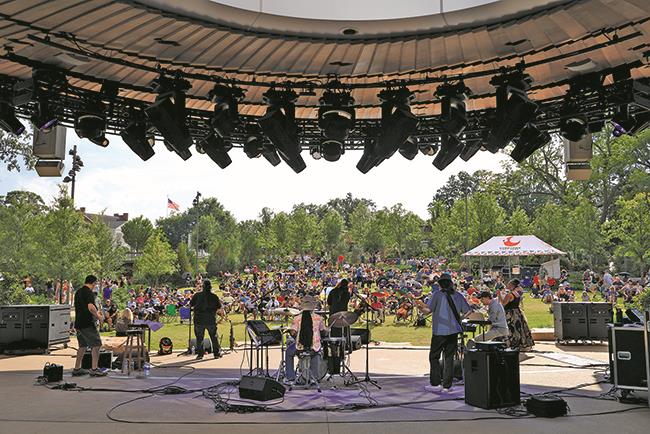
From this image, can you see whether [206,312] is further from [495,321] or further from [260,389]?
[495,321]

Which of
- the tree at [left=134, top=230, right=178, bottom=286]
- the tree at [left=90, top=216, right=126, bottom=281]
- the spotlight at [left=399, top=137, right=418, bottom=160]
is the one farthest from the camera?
the tree at [left=134, top=230, right=178, bottom=286]

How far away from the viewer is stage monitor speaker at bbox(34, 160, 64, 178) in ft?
31.7

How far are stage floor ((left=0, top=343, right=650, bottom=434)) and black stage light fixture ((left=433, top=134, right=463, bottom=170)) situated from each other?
3.97 meters

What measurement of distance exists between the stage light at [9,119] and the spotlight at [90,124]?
86cm

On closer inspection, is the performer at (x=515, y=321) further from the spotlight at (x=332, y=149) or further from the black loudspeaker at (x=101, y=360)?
the black loudspeaker at (x=101, y=360)

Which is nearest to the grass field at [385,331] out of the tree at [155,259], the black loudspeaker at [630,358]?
the black loudspeaker at [630,358]

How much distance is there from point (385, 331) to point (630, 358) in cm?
1021

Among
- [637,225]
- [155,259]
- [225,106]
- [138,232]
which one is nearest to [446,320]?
[225,106]

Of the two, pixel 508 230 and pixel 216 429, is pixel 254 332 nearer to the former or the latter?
pixel 216 429

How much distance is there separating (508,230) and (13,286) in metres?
33.8

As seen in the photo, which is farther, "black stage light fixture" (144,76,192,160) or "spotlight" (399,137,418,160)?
"spotlight" (399,137,418,160)

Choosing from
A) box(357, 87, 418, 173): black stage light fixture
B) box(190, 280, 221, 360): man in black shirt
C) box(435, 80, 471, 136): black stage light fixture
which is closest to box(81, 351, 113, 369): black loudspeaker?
box(190, 280, 221, 360): man in black shirt

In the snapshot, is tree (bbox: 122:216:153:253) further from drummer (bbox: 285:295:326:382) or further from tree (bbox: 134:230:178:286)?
drummer (bbox: 285:295:326:382)

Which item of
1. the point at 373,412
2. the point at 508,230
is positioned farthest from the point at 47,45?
the point at 508,230
